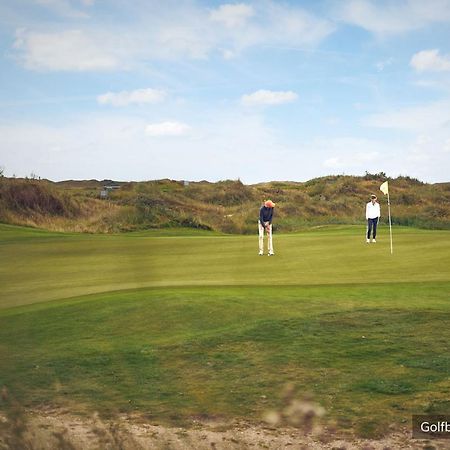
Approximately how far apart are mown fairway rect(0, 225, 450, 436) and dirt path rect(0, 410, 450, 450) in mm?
295

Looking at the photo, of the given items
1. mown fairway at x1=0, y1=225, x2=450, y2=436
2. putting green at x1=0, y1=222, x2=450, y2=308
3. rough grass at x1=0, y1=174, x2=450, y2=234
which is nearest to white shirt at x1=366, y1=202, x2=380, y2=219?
putting green at x1=0, y1=222, x2=450, y2=308

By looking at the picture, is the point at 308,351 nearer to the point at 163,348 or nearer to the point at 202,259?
the point at 163,348

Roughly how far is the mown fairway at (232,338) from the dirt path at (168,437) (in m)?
0.30

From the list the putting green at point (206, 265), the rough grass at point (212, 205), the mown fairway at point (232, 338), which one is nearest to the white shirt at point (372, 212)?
the putting green at point (206, 265)

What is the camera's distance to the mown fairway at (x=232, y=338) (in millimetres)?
6782

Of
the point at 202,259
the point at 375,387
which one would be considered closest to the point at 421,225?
the point at 202,259

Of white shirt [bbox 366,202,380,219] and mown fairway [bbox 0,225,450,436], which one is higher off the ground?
white shirt [bbox 366,202,380,219]

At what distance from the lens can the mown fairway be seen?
6.78 meters

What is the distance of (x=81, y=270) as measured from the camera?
16391mm

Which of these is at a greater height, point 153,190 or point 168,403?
point 153,190

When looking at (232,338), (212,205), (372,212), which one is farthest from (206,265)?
(212,205)

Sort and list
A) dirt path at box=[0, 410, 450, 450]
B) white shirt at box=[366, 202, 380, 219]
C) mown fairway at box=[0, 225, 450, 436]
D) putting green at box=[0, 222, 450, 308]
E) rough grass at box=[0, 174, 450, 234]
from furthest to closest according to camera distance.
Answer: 1. rough grass at box=[0, 174, 450, 234]
2. white shirt at box=[366, 202, 380, 219]
3. putting green at box=[0, 222, 450, 308]
4. mown fairway at box=[0, 225, 450, 436]
5. dirt path at box=[0, 410, 450, 450]

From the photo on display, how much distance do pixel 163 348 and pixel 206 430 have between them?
2.86 m

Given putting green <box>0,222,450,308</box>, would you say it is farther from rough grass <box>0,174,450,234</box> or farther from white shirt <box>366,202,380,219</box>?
rough grass <box>0,174,450,234</box>
